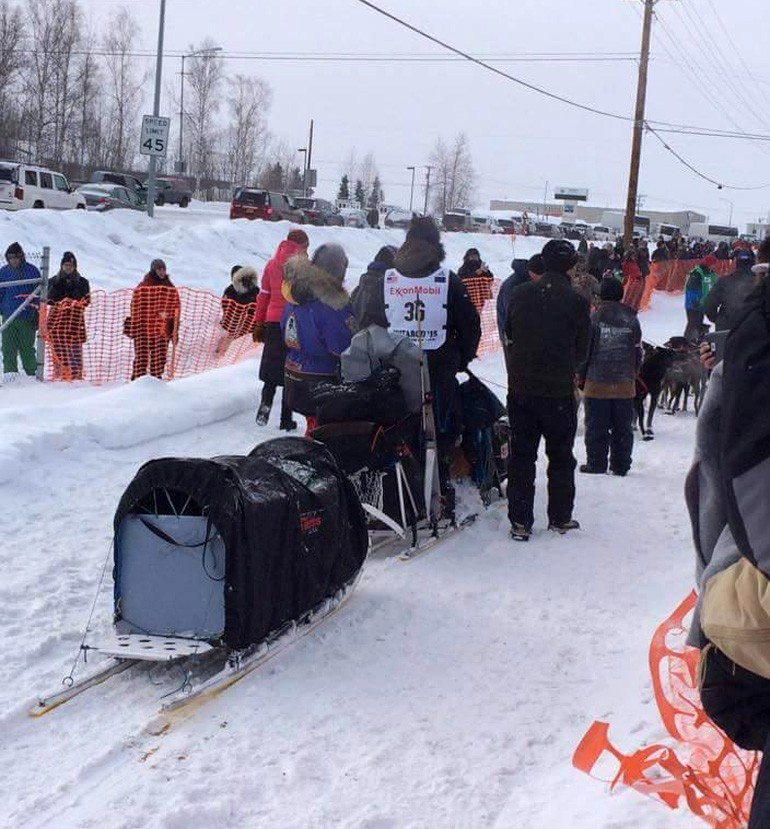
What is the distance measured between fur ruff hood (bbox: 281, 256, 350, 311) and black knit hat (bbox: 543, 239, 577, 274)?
1.64 meters

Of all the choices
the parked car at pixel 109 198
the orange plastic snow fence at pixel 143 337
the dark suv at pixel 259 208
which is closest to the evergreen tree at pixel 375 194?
the dark suv at pixel 259 208

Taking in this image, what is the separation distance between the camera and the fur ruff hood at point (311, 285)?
7.49 meters

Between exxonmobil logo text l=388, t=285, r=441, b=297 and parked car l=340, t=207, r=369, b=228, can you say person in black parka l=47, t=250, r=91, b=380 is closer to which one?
exxonmobil logo text l=388, t=285, r=441, b=297

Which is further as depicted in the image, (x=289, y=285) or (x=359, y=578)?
(x=289, y=285)

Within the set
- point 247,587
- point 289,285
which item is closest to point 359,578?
point 247,587

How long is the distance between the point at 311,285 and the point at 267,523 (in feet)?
11.2

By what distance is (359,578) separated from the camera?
5.32 m

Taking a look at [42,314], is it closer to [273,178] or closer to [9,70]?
[9,70]

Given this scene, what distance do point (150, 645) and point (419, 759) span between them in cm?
122

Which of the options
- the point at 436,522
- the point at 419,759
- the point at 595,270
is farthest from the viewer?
the point at 595,270

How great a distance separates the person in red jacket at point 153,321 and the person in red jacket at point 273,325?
336cm

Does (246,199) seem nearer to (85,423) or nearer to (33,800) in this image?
(85,423)

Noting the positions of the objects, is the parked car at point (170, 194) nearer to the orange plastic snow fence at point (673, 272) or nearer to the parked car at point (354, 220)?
the parked car at point (354, 220)

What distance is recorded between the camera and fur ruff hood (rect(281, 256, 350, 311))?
749 cm
